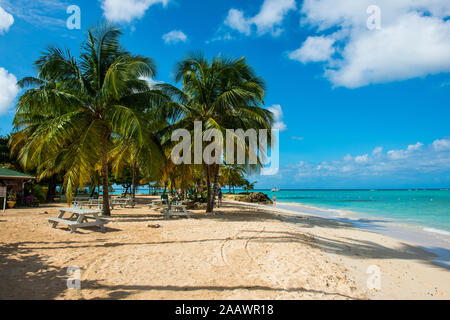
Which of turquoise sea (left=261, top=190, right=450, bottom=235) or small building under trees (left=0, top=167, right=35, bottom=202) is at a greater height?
small building under trees (left=0, top=167, right=35, bottom=202)

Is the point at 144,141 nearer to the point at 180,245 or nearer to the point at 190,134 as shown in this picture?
the point at 190,134

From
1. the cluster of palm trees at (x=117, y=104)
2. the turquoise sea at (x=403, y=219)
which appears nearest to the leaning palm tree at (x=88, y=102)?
the cluster of palm trees at (x=117, y=104)

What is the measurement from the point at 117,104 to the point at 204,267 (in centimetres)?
820

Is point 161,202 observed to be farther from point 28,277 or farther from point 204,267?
point 28,277

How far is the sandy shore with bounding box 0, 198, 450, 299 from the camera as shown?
3484mm

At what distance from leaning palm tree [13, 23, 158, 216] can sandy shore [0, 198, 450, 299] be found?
3058mm

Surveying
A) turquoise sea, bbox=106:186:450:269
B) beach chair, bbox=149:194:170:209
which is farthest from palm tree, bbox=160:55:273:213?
turquoise sea, bbox=106:186:450:269

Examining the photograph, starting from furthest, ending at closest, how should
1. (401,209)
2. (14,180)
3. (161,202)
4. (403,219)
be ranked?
(401,209)
(403,219)
(14,180)
(161,202)

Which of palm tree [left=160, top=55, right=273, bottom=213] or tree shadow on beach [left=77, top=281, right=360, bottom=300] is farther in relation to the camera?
palm tree [left=160, top=55, right=273, bottom=213]

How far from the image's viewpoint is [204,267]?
4.45 m

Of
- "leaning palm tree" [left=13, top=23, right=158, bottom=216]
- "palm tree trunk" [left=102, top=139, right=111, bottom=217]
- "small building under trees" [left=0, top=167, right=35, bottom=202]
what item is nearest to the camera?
"leaning palm tree" [left=13, top=23, right=158, bottom=216]

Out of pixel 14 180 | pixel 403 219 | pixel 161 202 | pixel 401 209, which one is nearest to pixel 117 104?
pixel 161 202

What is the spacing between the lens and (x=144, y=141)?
356 inches

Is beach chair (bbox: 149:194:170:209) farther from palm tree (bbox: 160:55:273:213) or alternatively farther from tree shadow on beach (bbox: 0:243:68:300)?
tree shadow on beach (bbox: 0:243:68:300)
